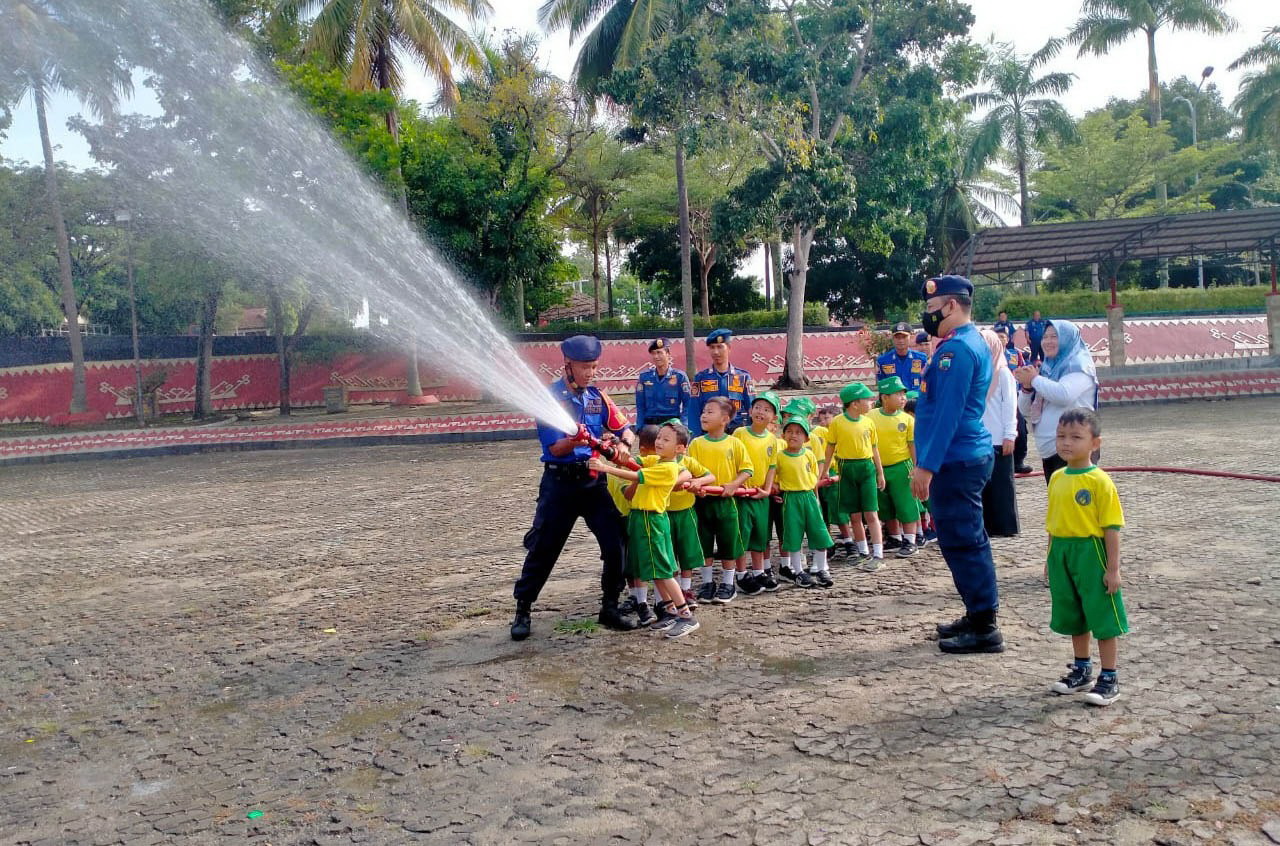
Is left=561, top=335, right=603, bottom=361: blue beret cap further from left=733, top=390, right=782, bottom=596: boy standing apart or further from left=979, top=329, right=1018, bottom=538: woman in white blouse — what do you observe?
left=979, top=329, right=1018, bottom=538: woman in white blouse

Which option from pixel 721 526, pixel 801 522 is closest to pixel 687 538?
pixel 721 526

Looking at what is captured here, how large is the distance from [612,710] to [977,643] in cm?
203

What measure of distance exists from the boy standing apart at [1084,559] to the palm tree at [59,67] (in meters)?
24.7

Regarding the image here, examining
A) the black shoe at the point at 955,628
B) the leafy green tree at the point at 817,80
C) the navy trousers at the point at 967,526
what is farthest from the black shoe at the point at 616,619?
the leafy green tree at the point at 817,80

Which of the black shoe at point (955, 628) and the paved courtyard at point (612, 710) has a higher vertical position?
the black shoe at point (955, 628)

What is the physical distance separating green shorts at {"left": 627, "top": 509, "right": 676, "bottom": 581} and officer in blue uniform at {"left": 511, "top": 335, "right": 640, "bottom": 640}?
0.12 meters

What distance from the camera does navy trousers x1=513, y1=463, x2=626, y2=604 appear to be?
6.02 metres

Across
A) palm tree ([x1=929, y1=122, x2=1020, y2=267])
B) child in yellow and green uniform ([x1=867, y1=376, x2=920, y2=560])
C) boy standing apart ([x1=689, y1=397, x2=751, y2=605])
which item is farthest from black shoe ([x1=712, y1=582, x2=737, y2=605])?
palm tree ([x1=929, y1=122, x2=1020, y2=267])

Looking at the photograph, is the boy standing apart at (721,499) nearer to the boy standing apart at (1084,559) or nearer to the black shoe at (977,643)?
the black shoe at (977,643)

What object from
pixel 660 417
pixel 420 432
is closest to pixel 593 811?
pixel 660 417

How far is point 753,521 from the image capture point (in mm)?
7035

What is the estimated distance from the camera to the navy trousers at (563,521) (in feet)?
19.8

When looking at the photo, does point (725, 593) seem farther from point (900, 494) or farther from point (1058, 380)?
point (1058, 380)

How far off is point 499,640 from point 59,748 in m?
2.38
